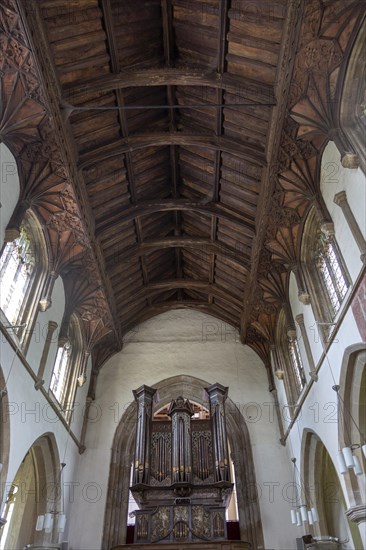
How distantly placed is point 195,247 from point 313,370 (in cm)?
578

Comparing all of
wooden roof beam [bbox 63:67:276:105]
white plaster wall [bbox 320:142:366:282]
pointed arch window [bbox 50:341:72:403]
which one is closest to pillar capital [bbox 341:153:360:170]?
white plaster wall [bbox 320:142:366:282]

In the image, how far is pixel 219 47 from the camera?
29.3 ft

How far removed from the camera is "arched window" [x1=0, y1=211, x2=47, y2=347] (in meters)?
9.80

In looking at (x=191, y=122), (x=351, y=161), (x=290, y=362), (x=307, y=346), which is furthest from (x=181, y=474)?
(x=191, y=122)

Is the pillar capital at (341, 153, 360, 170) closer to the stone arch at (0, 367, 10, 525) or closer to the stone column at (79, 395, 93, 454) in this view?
the stone arch at (0, 367, 10, 525)

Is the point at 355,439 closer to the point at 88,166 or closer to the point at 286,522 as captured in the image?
the point at 286,522

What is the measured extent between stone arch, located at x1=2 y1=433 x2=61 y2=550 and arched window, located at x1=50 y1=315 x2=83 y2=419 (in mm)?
1301

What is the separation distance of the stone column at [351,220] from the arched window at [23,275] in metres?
6.78

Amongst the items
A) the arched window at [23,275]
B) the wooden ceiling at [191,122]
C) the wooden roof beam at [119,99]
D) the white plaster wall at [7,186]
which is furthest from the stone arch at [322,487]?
the white plaster wall at [7,186]

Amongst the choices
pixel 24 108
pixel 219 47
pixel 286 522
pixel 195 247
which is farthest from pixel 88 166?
pixel 286 522

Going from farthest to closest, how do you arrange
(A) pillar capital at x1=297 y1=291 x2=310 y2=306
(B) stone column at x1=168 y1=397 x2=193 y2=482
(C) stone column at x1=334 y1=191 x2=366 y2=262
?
1. (B) stone column at x1=168 y1=397 x2=193 y2=482
2. (A) pillar capital at x1=297 y1=291 x2=310 y2=306
3. (C) stone column at x1=334 y1=191 x2=366 y2=262

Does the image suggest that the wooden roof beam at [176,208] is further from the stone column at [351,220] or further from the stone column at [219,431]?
the stone column at [219,431]

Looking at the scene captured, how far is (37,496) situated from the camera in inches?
471

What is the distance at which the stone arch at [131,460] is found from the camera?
12773 mm
